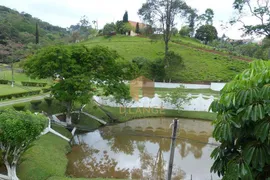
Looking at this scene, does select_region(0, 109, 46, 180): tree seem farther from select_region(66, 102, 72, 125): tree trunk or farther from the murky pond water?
select_region(66, 102, 72, 125): tree trunk

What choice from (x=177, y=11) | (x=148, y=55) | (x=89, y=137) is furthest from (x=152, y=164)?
(x=148, y=55)

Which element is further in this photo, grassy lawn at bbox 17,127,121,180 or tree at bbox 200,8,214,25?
tree at bbox 200,8,214,25

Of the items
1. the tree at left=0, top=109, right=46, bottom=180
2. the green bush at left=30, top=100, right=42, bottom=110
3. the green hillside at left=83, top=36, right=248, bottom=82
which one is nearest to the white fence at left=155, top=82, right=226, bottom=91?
the green hillside at left=83, top=36, right=248, bottom=82

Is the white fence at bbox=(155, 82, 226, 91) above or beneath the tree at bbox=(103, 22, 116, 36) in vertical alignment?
beneath

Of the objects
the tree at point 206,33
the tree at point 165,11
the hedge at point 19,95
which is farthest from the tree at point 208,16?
the hedge at point 19,95

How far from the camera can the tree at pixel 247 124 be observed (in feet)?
10.2

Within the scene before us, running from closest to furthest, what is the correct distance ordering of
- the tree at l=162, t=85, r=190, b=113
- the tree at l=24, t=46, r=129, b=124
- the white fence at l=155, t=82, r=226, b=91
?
the tree at l=24, t=46, r=129, b=124, the tree at l=162, t=85, r=190, b=113, the white fence at l=155, t=82, r=226, b=91

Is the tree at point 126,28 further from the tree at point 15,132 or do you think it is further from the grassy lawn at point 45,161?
the tree at point 15,132

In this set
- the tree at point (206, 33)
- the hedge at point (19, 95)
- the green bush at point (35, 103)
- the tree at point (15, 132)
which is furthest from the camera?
the tree at point (206, 33)

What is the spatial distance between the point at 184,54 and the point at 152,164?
28612mm

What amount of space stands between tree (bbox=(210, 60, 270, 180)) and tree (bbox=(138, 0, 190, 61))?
24.8m

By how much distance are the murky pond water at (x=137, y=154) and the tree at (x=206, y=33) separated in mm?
37226

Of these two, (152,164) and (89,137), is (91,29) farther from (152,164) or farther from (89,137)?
(152,164)

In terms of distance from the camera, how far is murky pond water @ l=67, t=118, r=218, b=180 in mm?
9883
